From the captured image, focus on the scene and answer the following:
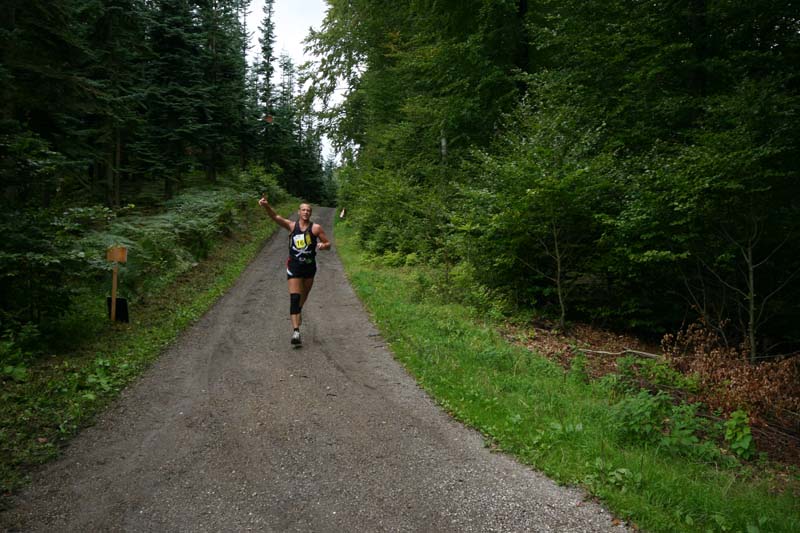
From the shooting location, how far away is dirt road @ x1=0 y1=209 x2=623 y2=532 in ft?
10.1

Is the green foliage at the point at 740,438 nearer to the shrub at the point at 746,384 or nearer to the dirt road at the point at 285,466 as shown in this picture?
the shrub at the point at 746,384

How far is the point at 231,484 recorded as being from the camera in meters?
3.47

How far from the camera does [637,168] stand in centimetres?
858

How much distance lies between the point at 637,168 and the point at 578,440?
6477mm

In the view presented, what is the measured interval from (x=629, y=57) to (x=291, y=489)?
12.3 metres

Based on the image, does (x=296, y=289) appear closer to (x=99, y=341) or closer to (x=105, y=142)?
(x=99, y=341)

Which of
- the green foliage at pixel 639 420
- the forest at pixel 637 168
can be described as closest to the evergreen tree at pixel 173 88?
A: the forest at pixel 637 168

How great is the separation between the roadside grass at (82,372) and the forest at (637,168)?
6.43 m

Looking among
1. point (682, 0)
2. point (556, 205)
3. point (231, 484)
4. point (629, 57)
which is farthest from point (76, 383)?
point (682, 0)

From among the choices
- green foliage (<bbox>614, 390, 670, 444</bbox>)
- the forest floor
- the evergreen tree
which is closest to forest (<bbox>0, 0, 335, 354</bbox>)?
the evergreen tree

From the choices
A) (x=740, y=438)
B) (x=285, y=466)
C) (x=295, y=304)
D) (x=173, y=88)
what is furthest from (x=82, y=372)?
(x=173, y=88)

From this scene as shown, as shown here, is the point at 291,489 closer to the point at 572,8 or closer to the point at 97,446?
the point at 97,446

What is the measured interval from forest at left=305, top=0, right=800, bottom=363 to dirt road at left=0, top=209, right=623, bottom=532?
4.56m

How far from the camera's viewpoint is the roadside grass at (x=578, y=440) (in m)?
3.20
